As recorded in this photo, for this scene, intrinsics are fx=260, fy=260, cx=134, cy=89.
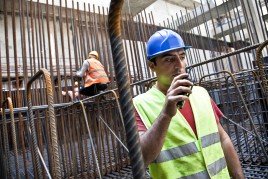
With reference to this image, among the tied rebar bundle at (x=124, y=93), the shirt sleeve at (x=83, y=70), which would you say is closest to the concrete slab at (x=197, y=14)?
the shirt sleeve at (x=83, y=70)

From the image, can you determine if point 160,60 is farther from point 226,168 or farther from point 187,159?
point 226,168

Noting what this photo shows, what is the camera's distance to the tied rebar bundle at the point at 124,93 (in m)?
0.67

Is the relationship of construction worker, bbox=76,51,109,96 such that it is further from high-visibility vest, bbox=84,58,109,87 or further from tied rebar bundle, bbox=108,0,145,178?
tied rebar bundle, bbox=108,0,145,178

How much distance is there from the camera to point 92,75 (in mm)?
5457

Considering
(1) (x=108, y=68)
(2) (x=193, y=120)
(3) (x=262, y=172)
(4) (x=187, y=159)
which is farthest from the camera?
(1) (x=108, y=68)

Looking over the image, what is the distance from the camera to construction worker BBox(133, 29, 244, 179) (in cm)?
157

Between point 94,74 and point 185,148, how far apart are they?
13.3 ft

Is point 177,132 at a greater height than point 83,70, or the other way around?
point 83,70

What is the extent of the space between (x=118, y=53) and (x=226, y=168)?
4.66 feet

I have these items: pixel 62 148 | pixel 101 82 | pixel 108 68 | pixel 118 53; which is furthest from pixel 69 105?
pixel 118 53

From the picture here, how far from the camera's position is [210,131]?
1.71 m

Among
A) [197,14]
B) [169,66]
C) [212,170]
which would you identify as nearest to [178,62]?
[169,66]

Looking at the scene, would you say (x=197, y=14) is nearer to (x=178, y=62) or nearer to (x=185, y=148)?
(x=178, y=62)

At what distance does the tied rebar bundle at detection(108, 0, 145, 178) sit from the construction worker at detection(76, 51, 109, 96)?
15.3 feet
